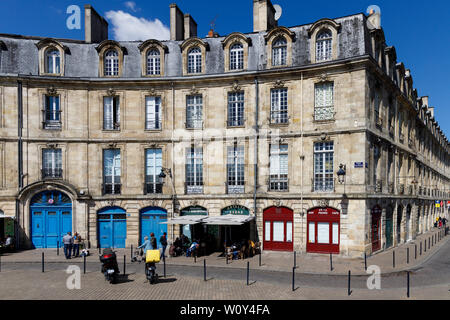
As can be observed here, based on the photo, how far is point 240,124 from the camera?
20734mm

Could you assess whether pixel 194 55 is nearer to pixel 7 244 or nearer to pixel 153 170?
pixel 153 170

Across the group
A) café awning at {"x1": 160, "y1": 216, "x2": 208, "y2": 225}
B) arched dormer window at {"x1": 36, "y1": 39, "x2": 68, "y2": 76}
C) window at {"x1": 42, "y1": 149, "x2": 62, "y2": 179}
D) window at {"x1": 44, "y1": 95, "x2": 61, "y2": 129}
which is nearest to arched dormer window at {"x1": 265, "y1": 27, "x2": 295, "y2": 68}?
café awning at {"x1": 160, "y1": 216, "x2": 208, "y2": 225}

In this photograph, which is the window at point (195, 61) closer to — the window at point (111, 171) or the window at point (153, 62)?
the window at point (153, 62)

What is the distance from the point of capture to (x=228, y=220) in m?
18.3

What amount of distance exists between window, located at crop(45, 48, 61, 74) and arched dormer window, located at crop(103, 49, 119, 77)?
9.10ft

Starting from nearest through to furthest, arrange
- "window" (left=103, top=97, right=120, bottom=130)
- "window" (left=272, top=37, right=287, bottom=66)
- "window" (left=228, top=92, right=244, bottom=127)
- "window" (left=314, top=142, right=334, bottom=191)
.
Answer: "window" (left=314, top=142, right=334, bottom=191) → "window" (left=272, top=37, right=287, bottom=66) → "window" (left=228, top=92, right=244, bottom=127) → "window" (left=103, top=97, right=120, bottom=130)

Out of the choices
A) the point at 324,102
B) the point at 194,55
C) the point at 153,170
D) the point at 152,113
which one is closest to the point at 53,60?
the point at 152,113

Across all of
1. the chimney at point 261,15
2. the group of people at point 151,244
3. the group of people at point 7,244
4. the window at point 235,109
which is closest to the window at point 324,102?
the window at point 235,109

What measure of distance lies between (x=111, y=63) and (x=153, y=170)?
7135mm

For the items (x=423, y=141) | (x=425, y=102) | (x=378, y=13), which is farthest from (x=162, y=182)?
(x=425, y=102)

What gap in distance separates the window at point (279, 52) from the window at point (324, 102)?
8.51 feet

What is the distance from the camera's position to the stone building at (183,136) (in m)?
19.5

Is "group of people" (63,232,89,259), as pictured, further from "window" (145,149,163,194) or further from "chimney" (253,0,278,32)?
"chimney" (253,0,278,32)

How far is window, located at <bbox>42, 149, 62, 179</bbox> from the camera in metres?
21.0
